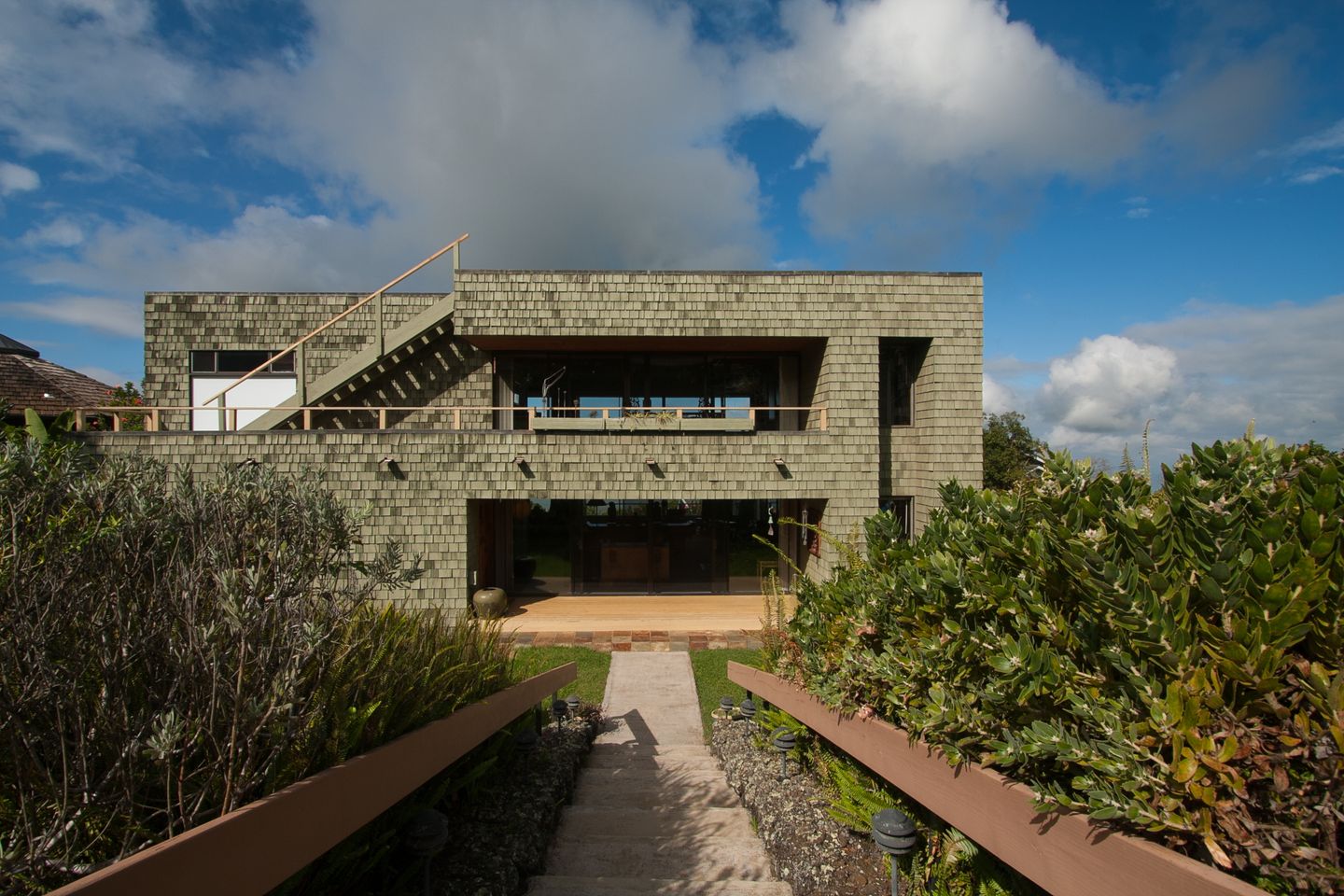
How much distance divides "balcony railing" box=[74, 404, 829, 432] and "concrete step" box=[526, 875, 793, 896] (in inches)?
361

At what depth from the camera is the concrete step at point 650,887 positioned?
3350mm

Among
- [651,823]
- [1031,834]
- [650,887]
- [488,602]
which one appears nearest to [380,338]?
[488,602]

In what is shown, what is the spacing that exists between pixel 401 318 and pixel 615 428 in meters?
5.84

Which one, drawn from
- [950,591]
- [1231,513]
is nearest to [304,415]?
[950,591]

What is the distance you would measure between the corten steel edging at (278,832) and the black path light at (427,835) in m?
0.14

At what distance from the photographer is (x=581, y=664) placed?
32.6 feet

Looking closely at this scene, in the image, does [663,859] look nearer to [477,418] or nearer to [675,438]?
[675,438]

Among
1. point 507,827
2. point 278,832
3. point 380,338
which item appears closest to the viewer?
point 278,832

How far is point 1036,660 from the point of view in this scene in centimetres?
190

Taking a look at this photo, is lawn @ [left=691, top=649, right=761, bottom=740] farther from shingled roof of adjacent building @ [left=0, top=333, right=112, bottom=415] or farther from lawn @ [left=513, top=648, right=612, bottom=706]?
shingled roof of adjacent building @ [left=0, top=333, right=112, bottom=415]

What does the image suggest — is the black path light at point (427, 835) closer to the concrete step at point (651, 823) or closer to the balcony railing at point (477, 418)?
the concrete step at point (651, 823)

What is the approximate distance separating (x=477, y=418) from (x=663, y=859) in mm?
12012

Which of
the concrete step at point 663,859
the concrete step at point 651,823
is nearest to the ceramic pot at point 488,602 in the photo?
the concrete step at point 651,823

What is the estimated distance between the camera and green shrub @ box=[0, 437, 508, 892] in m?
1.71
